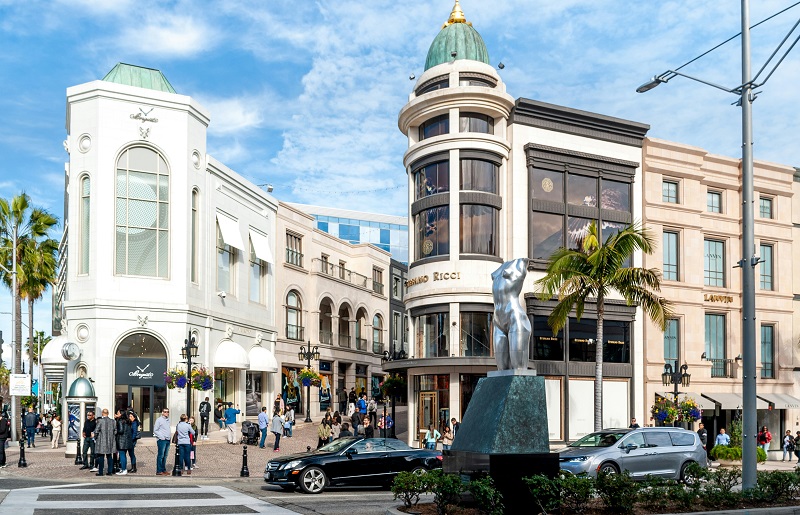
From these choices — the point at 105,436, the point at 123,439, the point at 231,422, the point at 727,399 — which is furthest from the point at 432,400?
the point at 105,436

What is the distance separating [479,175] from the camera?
38000 millimetres

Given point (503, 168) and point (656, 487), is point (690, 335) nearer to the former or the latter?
point (503, 168)

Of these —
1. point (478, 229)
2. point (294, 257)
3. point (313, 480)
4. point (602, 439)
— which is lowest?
point (313, 480)

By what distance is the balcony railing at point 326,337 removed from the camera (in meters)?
58.8

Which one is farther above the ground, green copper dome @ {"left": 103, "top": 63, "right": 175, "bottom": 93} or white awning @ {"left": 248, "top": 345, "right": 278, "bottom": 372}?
green copper dome @ {"left": 103, "top": 63, "right": 175, "bottom": 93}

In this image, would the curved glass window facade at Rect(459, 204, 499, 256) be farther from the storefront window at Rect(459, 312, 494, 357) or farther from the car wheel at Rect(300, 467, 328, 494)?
the car wheel at Rect(300, 467, 328, 494)

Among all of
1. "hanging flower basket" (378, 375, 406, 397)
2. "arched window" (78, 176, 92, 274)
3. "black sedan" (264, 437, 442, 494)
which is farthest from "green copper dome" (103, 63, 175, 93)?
"black sedan" (264, 437, 442, 494)

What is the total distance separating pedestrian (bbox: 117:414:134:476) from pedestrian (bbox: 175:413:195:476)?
126 cm

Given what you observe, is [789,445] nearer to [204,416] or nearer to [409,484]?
[204,416]

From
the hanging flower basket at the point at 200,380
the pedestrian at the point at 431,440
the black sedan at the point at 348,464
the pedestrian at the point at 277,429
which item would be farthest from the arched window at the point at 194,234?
the black sedan at the point at 348,464

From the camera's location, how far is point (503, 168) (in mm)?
38750

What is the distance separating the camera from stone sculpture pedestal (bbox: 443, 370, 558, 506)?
1389 centimetres

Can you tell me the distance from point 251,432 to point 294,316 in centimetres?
2155

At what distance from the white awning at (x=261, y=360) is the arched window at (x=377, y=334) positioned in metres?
20.6
